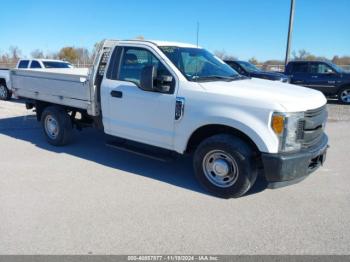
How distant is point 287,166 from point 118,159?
10.4 ft

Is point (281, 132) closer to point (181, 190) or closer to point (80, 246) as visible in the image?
point (181, 190)

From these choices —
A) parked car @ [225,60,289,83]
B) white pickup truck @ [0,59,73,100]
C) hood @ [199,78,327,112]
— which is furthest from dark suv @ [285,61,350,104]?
hood @ [199,78,327,112]

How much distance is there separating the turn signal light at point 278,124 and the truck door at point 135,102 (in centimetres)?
142

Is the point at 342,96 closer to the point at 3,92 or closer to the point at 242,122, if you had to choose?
the point at 242,122

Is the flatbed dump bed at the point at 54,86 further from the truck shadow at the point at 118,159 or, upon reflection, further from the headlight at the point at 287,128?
the headlight at the point at 287,128

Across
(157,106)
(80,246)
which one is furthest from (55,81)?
(80,246)

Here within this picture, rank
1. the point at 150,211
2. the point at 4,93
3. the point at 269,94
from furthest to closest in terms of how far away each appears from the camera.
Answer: the point at 4,93, the point at 269,94, the point at 150,211

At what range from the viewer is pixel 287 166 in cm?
409

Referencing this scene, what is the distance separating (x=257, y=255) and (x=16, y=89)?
21.5 feet

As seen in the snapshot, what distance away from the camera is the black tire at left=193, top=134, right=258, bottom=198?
4375mm

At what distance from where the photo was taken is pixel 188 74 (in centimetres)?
487

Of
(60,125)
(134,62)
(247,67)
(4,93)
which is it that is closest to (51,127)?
(60,125)

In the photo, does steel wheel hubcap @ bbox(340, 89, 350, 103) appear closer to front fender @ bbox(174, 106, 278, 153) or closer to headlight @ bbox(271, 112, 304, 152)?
headlight @ bbox(271, 112, 304, 152)

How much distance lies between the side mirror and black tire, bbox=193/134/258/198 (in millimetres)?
1090
